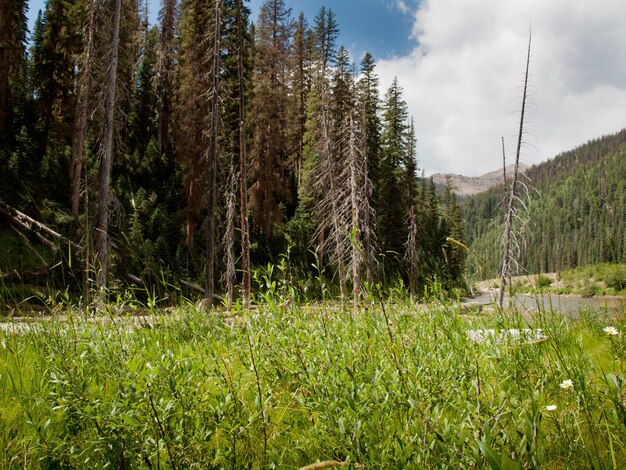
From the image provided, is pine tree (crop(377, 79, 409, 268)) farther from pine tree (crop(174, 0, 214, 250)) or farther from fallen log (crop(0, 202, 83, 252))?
fallen log (crop(0, 202, 83, 252))

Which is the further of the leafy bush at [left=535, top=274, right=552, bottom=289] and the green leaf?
the leafy bush at [left=535, top=274, right=552, bottom=289]

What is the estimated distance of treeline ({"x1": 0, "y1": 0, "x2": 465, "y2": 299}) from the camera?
16438 mm

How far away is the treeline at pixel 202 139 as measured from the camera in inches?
647

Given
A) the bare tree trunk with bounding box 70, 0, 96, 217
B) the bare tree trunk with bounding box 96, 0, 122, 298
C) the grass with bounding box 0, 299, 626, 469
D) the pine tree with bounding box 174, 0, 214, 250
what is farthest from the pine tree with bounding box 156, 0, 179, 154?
the grass with bounding box 0, 299, 626, 469

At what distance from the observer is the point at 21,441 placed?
6.24 feet

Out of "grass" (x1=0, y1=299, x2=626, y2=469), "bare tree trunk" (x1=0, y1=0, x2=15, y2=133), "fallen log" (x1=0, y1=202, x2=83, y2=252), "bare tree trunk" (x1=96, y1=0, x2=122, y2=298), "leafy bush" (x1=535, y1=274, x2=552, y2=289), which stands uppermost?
"bare tree trunk" (x1=0, y1=0, x2=15, y2=133)

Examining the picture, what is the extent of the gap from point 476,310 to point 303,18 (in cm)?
4920

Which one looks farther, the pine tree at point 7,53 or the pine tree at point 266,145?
the pine tree at point 266,145

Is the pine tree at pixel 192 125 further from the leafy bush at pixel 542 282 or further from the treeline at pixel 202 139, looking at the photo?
the leafy bush at pixel 542 282

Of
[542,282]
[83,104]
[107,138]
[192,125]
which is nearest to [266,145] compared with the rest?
[192,125]

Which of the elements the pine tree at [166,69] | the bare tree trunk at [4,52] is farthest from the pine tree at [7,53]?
the pine tree at [166,69]

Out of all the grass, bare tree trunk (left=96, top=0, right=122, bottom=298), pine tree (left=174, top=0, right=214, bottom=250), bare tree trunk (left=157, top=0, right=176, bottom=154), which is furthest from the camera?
bare tree trunk (left=157, top=0, right=176, bottom=154)

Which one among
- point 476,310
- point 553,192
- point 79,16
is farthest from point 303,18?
point 553,192

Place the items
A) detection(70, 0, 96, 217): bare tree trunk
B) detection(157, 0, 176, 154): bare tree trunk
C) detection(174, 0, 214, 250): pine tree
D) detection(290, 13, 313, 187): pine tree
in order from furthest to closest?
detection(290, 13, 313, 187): pine tree < detection(157, 0, 176, 154): bare tree trunk < detection(174, 0, 214, 250): pine tree < detection(70, 0, 96, 217): bare tree trunk
